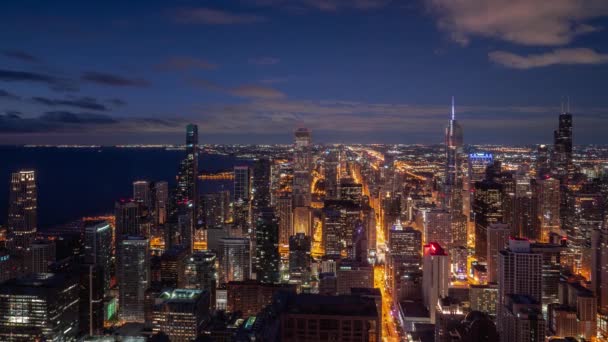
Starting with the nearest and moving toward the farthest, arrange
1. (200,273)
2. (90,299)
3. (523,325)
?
(523,325), (90,299), (200,273)

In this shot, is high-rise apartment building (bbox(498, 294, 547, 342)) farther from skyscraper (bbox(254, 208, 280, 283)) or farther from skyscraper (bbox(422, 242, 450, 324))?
skyscraper (bbox(254, 208, 280, 283))

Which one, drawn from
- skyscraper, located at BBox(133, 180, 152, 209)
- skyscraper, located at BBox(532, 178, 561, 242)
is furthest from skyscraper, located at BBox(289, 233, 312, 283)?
skyscraper, located at BBox(532, 178, 561, 242)

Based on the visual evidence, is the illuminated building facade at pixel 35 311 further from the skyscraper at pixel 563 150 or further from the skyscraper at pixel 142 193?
the skyscraper at pixel 563 150

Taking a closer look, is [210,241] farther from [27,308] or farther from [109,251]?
[27,308]

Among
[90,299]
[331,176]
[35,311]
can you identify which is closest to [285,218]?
[331,176]

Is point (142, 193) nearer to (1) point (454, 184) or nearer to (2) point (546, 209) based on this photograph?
(1) point (454, 184)

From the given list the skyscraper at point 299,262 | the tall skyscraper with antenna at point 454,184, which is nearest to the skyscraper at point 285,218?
the skyscraper at point 299,262
